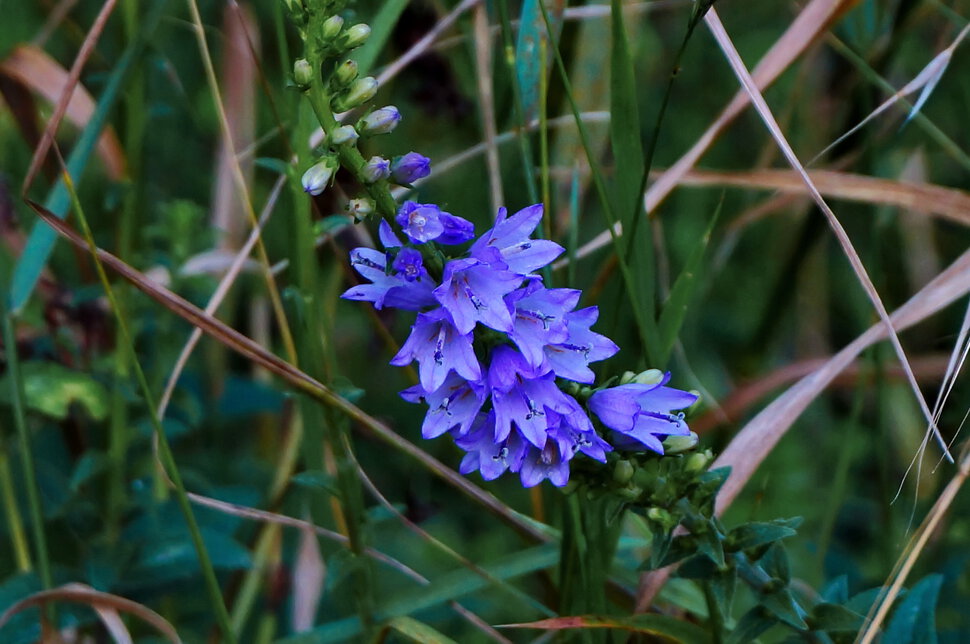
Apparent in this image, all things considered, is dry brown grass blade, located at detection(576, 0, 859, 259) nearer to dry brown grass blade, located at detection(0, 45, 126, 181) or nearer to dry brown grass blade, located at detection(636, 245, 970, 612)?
dry brown grass blade, located at detection(636, 245, 970, 612)

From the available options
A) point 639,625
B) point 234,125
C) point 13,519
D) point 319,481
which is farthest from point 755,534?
point 234,125

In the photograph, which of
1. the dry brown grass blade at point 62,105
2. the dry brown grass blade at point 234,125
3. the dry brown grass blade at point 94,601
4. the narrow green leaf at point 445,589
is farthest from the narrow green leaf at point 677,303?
A: the dry brown grass blade at point 234,125

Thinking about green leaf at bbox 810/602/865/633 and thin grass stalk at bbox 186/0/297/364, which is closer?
green leaf at bbox 810/602/865/633

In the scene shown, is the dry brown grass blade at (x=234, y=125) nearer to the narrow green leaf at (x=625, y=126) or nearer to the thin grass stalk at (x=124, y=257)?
the thin grass stalk at (x=124, y=257)

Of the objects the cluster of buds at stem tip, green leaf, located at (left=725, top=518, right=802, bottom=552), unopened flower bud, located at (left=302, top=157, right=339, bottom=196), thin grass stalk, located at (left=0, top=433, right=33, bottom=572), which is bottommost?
thin grass stalk, located at (left=0, top=433, right=33, bottom=572)

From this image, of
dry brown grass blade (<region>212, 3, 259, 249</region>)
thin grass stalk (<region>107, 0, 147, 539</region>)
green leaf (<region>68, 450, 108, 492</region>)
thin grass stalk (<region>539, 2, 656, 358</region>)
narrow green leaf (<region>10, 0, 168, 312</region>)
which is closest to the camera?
thin grass stalk (<region>539, 2, 656, 358</region>)

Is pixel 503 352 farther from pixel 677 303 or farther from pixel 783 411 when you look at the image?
pixel 783 411

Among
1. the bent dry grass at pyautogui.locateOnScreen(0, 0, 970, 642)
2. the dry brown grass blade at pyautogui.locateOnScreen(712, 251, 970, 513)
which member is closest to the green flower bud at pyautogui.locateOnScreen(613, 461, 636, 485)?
the bent dry grass at pyautogui.locateOnScreen(0, 0, 970, 642)

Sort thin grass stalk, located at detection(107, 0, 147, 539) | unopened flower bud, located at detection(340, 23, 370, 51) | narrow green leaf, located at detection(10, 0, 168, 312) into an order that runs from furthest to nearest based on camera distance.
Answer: thin grass stalk, located at detection(107, 0, 147, 539)
narrow green leaf, located at detection(10, 0, 168, 312)
unopened flower bud, located at detection(340, 23, 370, 51)
